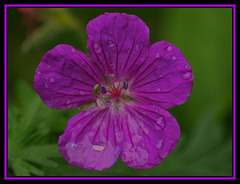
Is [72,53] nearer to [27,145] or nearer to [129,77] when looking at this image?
[129,77]

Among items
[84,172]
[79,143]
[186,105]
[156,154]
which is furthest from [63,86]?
[186,105]

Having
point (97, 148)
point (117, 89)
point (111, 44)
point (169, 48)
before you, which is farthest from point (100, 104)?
point (169, 48)

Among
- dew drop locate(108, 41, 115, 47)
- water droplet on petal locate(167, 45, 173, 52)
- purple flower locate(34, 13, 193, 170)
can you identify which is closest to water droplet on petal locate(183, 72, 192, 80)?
purple flower locate(34, 13, 193, 170)

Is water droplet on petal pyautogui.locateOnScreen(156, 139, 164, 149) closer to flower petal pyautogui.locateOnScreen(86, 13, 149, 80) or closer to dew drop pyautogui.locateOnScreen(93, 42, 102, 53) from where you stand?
flower petal pyautogui.locateOnScreen(86, 13, 149, 80)

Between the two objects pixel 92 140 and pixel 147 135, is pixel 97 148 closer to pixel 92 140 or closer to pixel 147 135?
pixel 92 140

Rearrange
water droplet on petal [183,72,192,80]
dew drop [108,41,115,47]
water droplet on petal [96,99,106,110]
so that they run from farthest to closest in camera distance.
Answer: water droplet on petal [96,99,106,110] < dew drop [108,41,115,47] < water droplet on petal [183,72,192,80]

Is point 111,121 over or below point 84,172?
over
